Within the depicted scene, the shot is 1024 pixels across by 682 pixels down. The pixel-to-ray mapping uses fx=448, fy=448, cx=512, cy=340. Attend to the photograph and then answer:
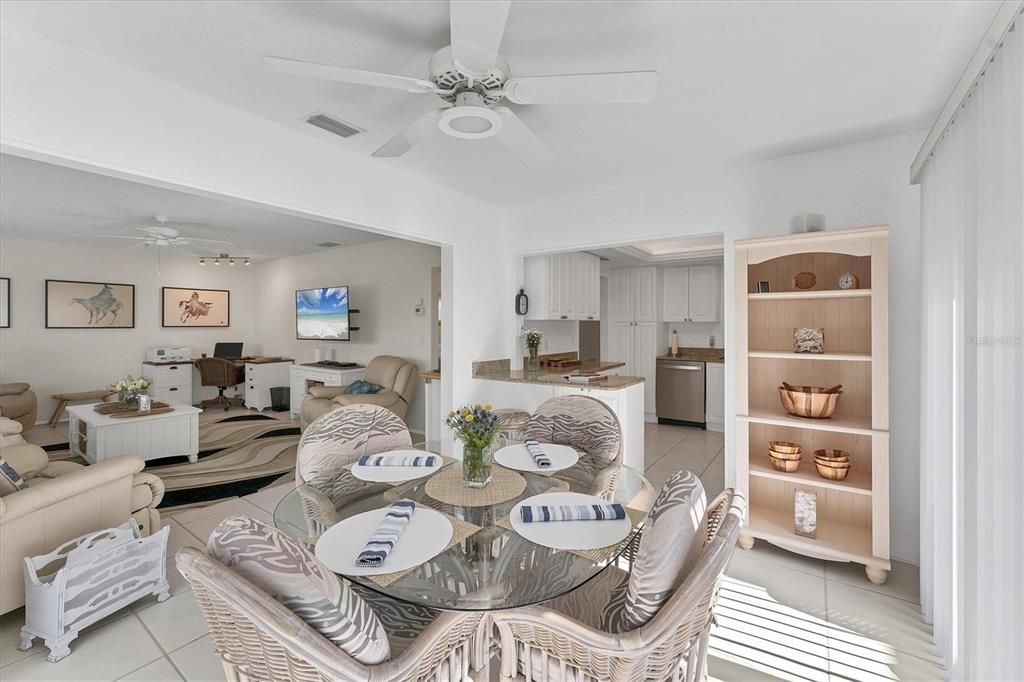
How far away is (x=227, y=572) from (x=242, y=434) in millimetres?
5450

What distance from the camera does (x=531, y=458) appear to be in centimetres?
215

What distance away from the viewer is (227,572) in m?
0.93

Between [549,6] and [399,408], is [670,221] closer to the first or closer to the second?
[549,6]

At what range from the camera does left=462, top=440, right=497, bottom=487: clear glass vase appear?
1782mm

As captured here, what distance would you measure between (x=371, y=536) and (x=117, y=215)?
542 cm

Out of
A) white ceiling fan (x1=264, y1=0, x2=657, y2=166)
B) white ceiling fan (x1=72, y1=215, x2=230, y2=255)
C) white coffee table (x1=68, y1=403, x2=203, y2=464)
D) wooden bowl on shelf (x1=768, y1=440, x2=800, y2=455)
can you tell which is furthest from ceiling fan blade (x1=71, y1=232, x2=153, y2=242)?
wooden bowl on shelf (x1=768, y1=440, x2=800, y2=455)

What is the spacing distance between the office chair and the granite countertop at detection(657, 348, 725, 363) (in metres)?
6.62

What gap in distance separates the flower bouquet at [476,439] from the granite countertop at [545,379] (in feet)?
6.41

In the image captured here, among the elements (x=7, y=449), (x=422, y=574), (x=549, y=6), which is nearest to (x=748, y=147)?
(x=549, y=6)

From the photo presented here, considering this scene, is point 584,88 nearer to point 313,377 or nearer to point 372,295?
point 372,295

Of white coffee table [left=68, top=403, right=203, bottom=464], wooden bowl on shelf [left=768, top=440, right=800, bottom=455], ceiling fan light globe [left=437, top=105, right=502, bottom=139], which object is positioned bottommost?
white coffee table [left=68, top=403, right=203, bottom=464]

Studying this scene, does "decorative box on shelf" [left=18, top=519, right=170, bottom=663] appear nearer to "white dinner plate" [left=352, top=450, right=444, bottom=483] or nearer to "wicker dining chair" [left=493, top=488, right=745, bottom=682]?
"white dinner plate" [left=352, top=450, right=444, bottom=483]

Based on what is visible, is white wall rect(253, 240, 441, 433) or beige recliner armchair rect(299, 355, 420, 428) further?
white wall rect(253, 240, 441, 433)

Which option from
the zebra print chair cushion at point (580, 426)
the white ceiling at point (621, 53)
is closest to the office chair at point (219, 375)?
the white ceiling at point (621, 53)
